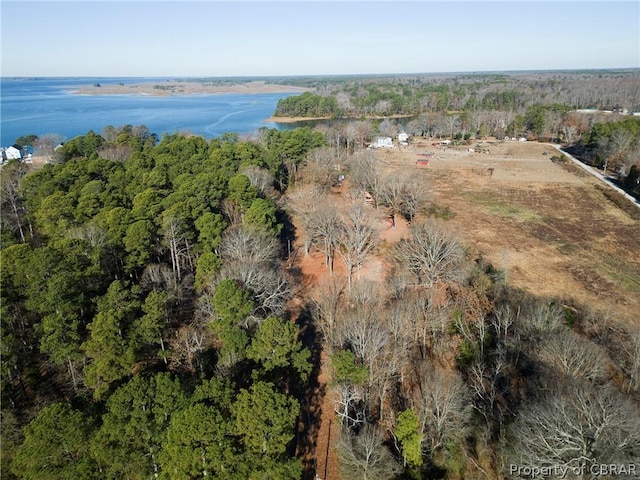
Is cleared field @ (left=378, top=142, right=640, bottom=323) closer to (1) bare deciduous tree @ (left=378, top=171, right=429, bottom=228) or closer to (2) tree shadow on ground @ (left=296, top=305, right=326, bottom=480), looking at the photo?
(1) bare deciduous tree @ (left=378, top=171, right=429, bottom=228)

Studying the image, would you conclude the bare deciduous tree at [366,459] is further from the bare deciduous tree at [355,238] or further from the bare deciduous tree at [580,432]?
the bare deciduous tree at [355,238]

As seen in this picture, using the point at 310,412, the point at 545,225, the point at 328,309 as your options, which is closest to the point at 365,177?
the point at 545,225

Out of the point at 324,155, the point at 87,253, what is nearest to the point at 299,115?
the point at 324,155

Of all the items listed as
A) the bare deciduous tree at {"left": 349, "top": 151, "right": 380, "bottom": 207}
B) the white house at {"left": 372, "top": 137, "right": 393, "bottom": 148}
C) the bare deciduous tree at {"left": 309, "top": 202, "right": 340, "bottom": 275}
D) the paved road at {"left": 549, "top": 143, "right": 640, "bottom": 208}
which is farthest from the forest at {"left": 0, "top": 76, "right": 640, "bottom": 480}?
the white house at {"left": 372, "top": 137, "right": 393, "bottom": 148}

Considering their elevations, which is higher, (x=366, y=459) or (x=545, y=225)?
(x=366, y=459)

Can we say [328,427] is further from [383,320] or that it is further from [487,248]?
[487,248]

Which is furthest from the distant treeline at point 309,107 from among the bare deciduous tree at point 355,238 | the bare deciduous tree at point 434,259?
the bare deciduous tree at point 434,259

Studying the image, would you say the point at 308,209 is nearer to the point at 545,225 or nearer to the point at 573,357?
the point at 573,357
